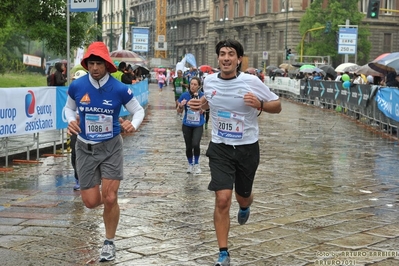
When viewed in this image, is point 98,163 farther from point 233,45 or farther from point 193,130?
point 193,130

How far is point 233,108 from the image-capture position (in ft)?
19.5

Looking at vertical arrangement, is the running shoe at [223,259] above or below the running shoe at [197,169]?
above

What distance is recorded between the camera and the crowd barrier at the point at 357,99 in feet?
60.5

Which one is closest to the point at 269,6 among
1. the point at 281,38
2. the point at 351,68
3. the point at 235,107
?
the point at 281,38

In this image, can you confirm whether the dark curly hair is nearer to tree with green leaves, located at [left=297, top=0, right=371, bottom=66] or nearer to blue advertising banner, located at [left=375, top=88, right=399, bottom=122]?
blue advertising banner, located at [left=375, top=88, right=399, bottom=122]

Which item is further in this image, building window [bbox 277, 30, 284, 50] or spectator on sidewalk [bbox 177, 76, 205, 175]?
building window [bbox 277, 30, 284, 50]

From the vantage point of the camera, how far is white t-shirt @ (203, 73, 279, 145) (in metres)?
5.89

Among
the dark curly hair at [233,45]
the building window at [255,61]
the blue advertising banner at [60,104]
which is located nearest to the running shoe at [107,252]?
the dark curly hair at [233,45]

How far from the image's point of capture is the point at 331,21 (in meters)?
62.9

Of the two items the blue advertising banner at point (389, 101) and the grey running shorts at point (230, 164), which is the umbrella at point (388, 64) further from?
the grey running shorts at point (230, 164)

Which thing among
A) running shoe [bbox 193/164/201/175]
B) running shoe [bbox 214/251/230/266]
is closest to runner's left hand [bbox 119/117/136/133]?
running shoe [bbox 214/251/230/266]

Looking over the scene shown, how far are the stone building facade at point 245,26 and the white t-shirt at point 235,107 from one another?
5754cm

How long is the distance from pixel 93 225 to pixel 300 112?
2215 cm

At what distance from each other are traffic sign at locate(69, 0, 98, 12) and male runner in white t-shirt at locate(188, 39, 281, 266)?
6.62m
